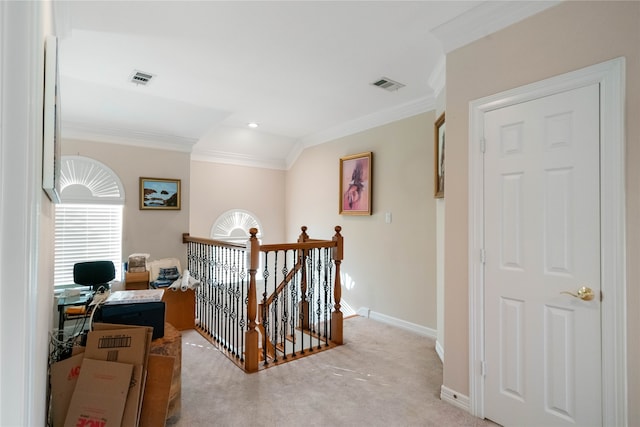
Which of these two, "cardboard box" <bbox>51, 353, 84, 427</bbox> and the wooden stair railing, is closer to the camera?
"cardboard box" <bbox>51, 353, 84, 427</bbox>

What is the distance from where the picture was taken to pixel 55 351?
6.08 feet

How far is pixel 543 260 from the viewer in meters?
1.91

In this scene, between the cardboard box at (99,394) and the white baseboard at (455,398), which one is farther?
the white baseboard at (455,398)

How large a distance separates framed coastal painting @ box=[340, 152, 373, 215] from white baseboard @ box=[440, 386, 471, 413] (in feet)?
8.05

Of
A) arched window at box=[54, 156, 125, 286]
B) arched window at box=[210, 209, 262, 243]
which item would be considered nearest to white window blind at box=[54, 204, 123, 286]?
arched window at box=[54, 156, 125, 286]

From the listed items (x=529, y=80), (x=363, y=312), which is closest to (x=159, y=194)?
(x=363, y=312)

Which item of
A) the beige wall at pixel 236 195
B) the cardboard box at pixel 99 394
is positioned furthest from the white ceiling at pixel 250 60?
the cardboard box at pixel 99 394

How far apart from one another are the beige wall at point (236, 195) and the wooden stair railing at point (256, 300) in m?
1.17

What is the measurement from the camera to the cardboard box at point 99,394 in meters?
1.62

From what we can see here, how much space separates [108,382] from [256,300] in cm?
146

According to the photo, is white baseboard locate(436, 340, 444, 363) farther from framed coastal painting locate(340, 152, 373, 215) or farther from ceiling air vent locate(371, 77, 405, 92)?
ceiling air vent locate(371, 77, 405, 92)

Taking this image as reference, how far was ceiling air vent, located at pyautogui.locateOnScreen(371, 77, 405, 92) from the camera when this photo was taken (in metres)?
3.26

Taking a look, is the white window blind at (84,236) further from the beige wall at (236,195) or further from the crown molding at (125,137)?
the beige wall at (236,195)

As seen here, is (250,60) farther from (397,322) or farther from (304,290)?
(397,322)
